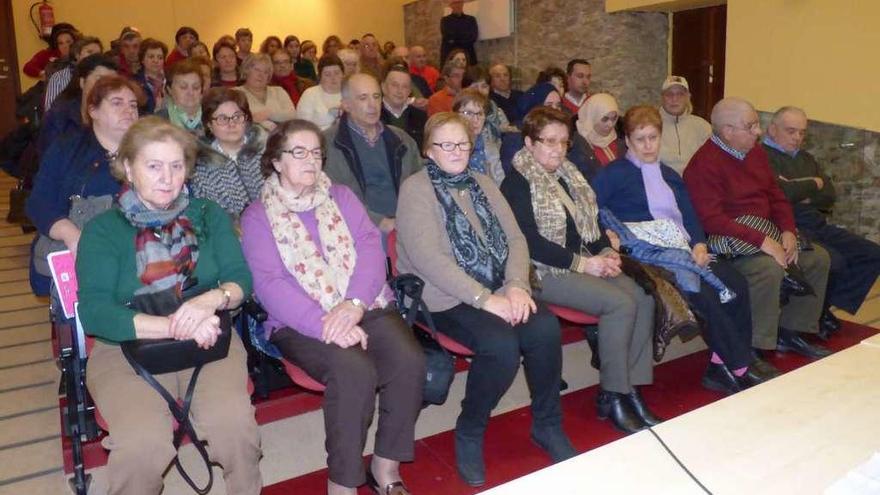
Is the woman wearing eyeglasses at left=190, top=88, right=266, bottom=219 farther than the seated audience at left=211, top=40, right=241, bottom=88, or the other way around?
the seated audience at left=211, top=40, right=241, bottom=88

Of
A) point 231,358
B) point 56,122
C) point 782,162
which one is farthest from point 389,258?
point 782,162

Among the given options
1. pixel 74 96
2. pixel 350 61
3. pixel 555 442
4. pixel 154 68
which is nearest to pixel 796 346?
pixel 555 442

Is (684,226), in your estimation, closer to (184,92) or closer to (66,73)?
(184,92)

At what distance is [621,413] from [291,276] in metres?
1.37

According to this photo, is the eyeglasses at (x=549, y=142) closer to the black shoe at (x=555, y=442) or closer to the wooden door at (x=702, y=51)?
the black shoe at (x=555, y=442)

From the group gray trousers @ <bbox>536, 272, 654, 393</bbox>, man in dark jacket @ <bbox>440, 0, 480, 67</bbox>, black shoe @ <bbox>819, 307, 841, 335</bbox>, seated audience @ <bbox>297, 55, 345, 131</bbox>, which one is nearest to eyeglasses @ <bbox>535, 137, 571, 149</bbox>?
gray trousers @ <bbox>536, 272, 654, 393</bbox>

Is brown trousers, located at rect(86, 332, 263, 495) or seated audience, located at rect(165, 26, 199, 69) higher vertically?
seated audience, located at rect(165, 26, 199, 69)

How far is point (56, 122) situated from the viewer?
2.86 metres

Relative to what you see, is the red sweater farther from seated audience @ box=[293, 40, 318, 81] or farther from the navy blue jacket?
seated audience @ box=[293, 40, 318, 81]

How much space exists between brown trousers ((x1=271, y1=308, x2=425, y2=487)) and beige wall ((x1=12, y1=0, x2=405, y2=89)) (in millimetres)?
7579

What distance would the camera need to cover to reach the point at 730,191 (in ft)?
A: 11.1

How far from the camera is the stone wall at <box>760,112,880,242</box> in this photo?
16.5ft

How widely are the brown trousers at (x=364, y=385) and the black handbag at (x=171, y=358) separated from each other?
0.27m

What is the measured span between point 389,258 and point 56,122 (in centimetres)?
145
